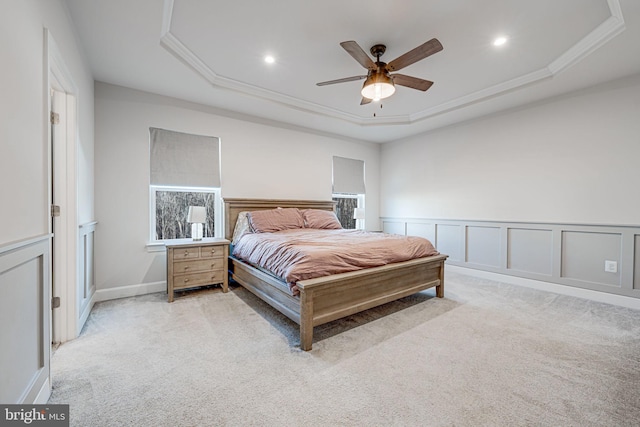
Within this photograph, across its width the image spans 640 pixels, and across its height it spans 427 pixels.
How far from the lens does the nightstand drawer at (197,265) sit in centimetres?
315

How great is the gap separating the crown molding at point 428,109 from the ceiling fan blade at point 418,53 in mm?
1307

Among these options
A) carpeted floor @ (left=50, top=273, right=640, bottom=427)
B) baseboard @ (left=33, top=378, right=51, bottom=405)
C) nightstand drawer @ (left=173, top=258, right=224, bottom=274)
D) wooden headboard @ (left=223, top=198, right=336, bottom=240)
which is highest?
wooden headboard @ (left=223, top=198, right=336, bottom=240)

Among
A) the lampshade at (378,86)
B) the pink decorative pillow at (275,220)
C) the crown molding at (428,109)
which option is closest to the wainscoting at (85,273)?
the pink decorative pillow at (275,220)

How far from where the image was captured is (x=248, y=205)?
4.22m

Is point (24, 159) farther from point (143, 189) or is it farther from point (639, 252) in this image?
point (639, 252)

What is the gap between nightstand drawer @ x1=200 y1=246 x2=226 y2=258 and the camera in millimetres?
3320

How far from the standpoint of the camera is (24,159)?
131cm

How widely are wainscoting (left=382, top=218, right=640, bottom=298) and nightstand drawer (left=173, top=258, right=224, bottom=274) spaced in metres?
3.79

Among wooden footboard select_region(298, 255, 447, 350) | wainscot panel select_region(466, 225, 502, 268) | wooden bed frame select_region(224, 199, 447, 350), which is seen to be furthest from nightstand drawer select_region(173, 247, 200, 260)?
wainscot panel select_region(466, 225, 502, 268)

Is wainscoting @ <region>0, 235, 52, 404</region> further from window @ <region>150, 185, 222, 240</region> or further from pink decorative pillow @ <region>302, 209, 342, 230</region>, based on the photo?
pink decorative pillow @ <region>302, 209, 342, 230</region>

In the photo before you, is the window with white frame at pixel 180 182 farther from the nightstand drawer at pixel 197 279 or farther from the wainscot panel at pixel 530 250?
the wainscot panel at pixel 530 250

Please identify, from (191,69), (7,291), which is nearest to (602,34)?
(191,69)

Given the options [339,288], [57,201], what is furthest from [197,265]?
[339,288]

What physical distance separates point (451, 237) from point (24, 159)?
202 inches
